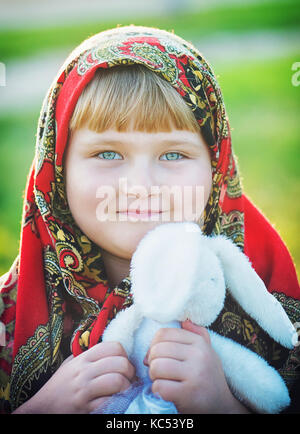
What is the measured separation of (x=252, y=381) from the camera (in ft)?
3.86

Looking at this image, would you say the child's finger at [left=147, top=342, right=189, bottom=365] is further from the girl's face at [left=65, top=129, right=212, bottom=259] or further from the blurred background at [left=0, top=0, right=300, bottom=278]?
the blurred background at [left=0, top=0, right=300, bottom=278]

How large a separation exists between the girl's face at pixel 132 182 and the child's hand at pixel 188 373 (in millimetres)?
288

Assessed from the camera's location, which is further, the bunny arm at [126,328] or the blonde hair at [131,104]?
the blonde hair at [131,104]

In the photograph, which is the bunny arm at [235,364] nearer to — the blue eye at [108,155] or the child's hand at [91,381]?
the child's hand at [91,381]

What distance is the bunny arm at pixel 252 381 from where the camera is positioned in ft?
3.84

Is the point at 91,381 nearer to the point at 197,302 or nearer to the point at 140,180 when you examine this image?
the point at 197,302

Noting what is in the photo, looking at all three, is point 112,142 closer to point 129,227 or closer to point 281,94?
point 129,227

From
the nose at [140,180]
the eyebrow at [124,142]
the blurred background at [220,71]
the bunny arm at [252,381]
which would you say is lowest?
the bunny arm at [252,381]

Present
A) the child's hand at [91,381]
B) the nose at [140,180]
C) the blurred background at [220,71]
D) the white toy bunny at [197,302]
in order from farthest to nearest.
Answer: the blurred background at [220,71]
the nose at [140,180]
the child's hand at [91,381]
the white toy bunny at [197,302]

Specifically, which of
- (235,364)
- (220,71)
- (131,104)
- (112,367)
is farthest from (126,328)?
(220,71)

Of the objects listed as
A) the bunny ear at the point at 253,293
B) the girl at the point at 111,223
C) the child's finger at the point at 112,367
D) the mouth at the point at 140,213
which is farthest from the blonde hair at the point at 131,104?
the child's finger at the point at 112,367

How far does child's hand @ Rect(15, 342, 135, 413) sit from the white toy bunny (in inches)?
1.4

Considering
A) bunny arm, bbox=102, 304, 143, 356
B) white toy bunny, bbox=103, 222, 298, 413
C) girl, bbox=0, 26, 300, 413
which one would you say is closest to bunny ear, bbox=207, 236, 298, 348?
white toy bunny, bbox=103, 222, 298, 413

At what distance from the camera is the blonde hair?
1305 millimetres
